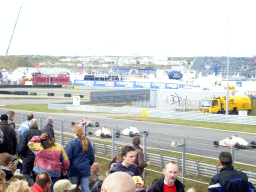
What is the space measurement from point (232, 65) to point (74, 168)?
119949mm

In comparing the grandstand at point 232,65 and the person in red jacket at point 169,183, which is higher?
the grandstand at point 232,65

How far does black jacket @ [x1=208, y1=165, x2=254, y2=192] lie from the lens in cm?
456

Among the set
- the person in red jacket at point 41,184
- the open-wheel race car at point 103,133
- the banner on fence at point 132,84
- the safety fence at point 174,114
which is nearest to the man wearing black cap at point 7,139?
the person in red jacket at point 41,184

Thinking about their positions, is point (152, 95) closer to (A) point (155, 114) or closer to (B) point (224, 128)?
(A) point (155, 114)

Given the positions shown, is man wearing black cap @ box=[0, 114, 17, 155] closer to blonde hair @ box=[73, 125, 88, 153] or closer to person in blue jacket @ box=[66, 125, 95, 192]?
person in blue jacket @ box=[66, 125, 95, 192]

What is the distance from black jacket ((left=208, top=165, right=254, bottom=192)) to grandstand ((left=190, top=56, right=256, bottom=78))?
9732 cm

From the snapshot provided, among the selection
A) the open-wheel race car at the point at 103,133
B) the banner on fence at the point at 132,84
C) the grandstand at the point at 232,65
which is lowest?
the open-wheel race car at the point at 103,133

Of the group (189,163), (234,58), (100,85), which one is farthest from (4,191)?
(234,58)

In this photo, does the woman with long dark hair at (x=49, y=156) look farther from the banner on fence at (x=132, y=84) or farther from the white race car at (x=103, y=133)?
the banner on fence at (x=132, y=84)

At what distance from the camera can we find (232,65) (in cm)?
12019

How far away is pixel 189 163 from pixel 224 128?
14.0m

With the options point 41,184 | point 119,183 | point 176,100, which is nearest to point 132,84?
point 176,100

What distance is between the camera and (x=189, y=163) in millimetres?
10047

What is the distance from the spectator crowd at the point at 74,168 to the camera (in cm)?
445
